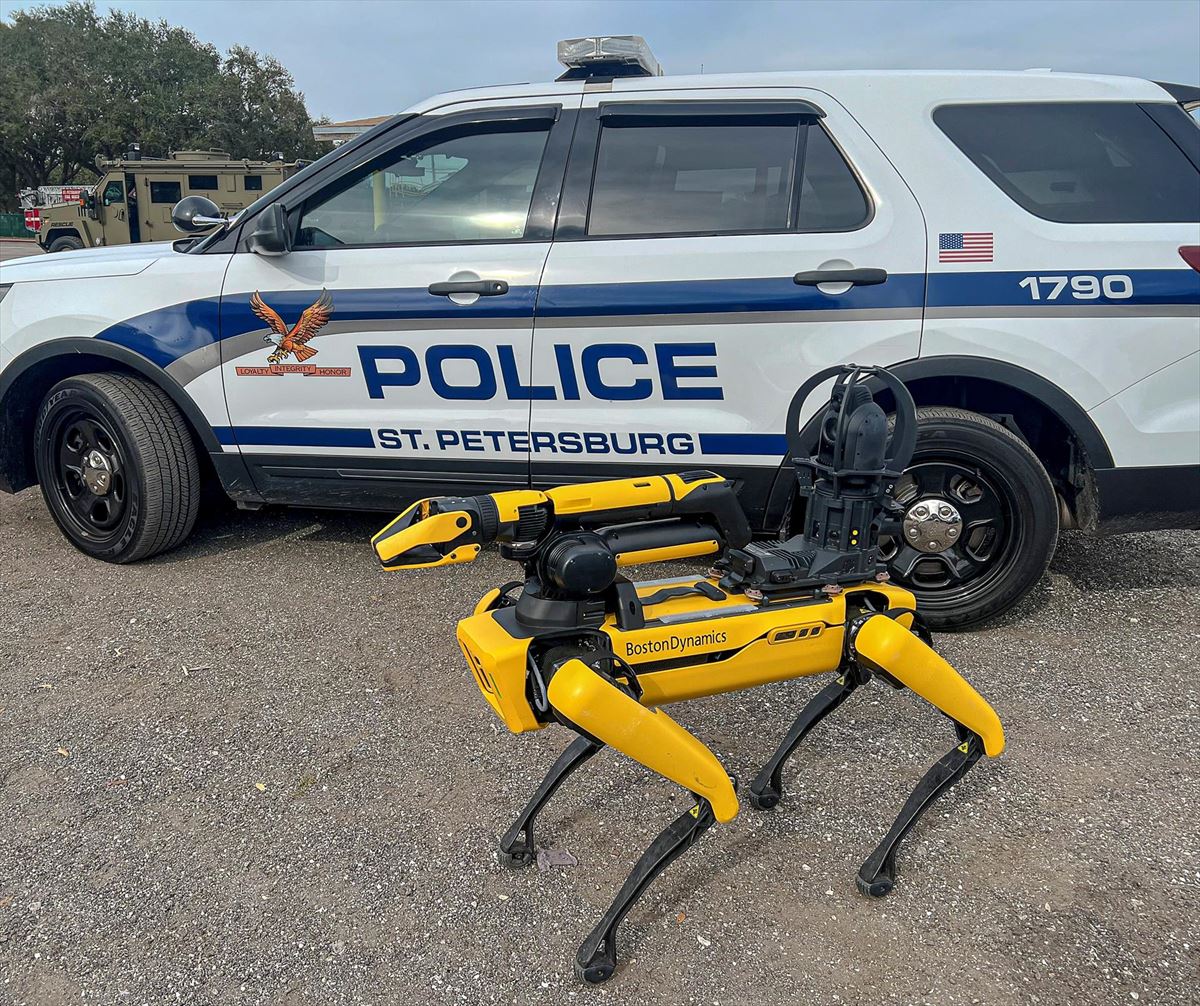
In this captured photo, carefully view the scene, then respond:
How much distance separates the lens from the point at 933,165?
3.27 metres

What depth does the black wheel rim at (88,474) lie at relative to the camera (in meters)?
4.01

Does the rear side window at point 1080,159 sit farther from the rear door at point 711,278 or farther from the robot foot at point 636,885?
the robot foot at point 636,885

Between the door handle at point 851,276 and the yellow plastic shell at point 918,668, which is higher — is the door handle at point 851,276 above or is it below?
above

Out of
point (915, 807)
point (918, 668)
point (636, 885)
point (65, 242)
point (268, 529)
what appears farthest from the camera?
point (65, 242)

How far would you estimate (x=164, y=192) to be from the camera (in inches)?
647

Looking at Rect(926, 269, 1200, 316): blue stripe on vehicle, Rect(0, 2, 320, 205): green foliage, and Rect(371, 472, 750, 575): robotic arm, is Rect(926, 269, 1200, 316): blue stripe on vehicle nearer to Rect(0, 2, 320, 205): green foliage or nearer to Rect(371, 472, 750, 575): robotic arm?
Rect(371, 472, 750, 575): robotic arm

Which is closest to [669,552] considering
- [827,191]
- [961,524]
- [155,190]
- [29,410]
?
[961,524]

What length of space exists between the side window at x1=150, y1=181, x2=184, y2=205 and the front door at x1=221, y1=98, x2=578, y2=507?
1475cm

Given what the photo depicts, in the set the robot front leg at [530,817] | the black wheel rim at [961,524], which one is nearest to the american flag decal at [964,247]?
the black wheel rim at [961,524]

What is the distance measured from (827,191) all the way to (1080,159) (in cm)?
87

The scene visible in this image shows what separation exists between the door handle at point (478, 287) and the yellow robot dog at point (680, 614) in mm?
1583

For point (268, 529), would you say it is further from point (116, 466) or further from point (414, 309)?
point (414, 309)

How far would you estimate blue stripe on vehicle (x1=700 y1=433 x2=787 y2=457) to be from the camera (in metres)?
3.41

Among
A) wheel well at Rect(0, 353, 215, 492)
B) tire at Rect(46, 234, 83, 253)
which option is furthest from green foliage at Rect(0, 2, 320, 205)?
wheel well at Rect(0, 353, 215, 492)
